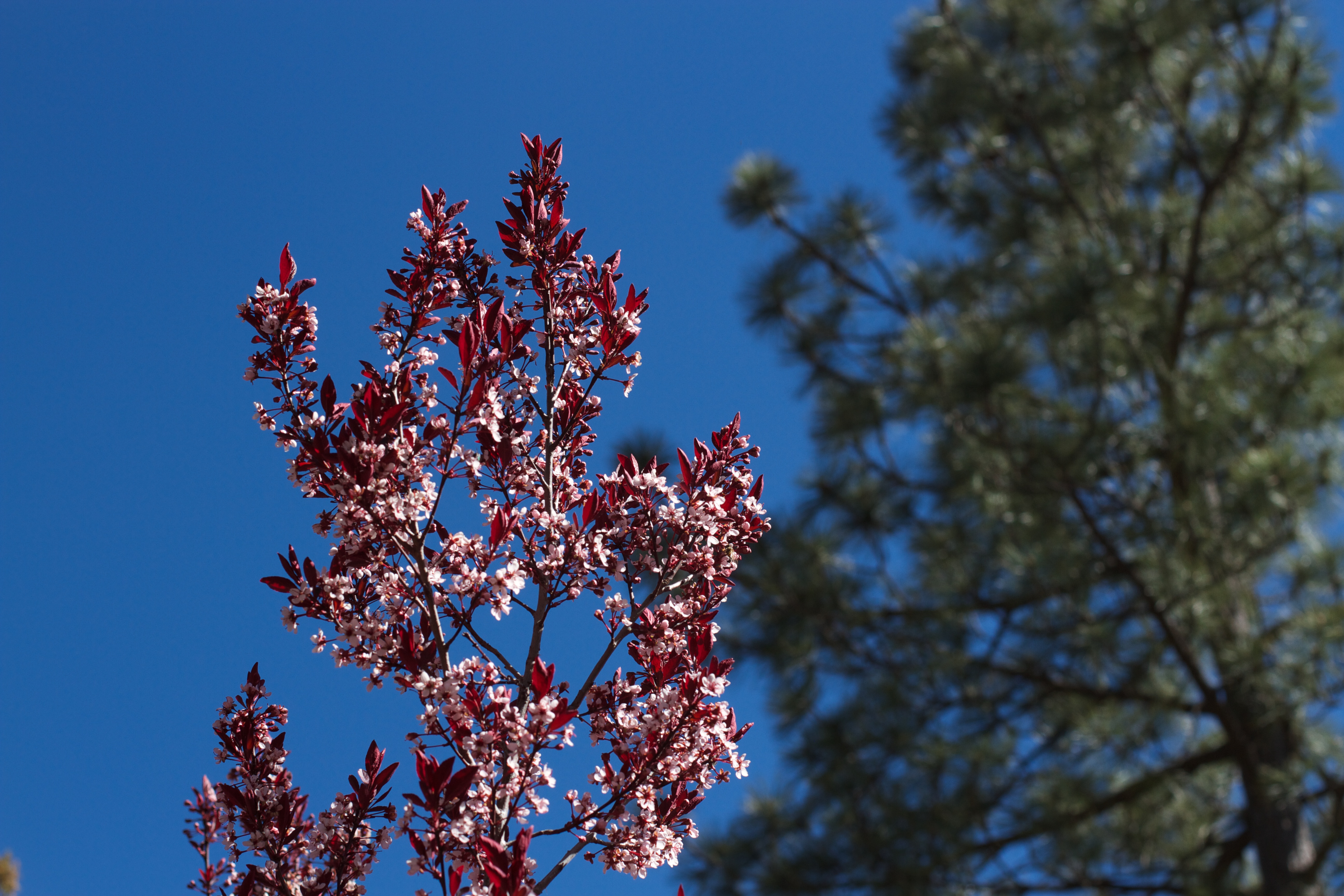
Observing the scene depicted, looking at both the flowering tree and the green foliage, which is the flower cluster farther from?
the green foliage

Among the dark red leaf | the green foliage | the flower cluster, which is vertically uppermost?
the green foliage

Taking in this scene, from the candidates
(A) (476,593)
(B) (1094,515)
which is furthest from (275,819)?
(B) (1094,515)

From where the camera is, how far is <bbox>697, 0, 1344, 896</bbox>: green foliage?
5145 mm

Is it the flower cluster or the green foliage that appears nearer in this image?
the flower cluster

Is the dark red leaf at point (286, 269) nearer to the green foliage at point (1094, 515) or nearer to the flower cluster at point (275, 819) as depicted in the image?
the flower cluster at point (275, 819)

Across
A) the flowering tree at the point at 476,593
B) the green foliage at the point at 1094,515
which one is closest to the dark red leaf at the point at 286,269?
the flowering tree at the point at 476,593

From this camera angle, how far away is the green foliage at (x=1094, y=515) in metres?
5.14

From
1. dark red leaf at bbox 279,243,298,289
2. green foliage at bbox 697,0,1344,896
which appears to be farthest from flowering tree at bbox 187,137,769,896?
green foliage at bbox 697,0,1344,896

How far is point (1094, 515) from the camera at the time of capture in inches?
226

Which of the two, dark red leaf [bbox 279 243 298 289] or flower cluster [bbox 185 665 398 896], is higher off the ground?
dark red leaf [bbox 279 243 298 289]

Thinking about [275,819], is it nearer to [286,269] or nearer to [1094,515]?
[286,269]

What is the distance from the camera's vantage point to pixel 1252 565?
5.33 metres

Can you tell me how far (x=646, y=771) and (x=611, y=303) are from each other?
707 mm

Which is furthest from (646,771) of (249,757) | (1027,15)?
(1027,15)
